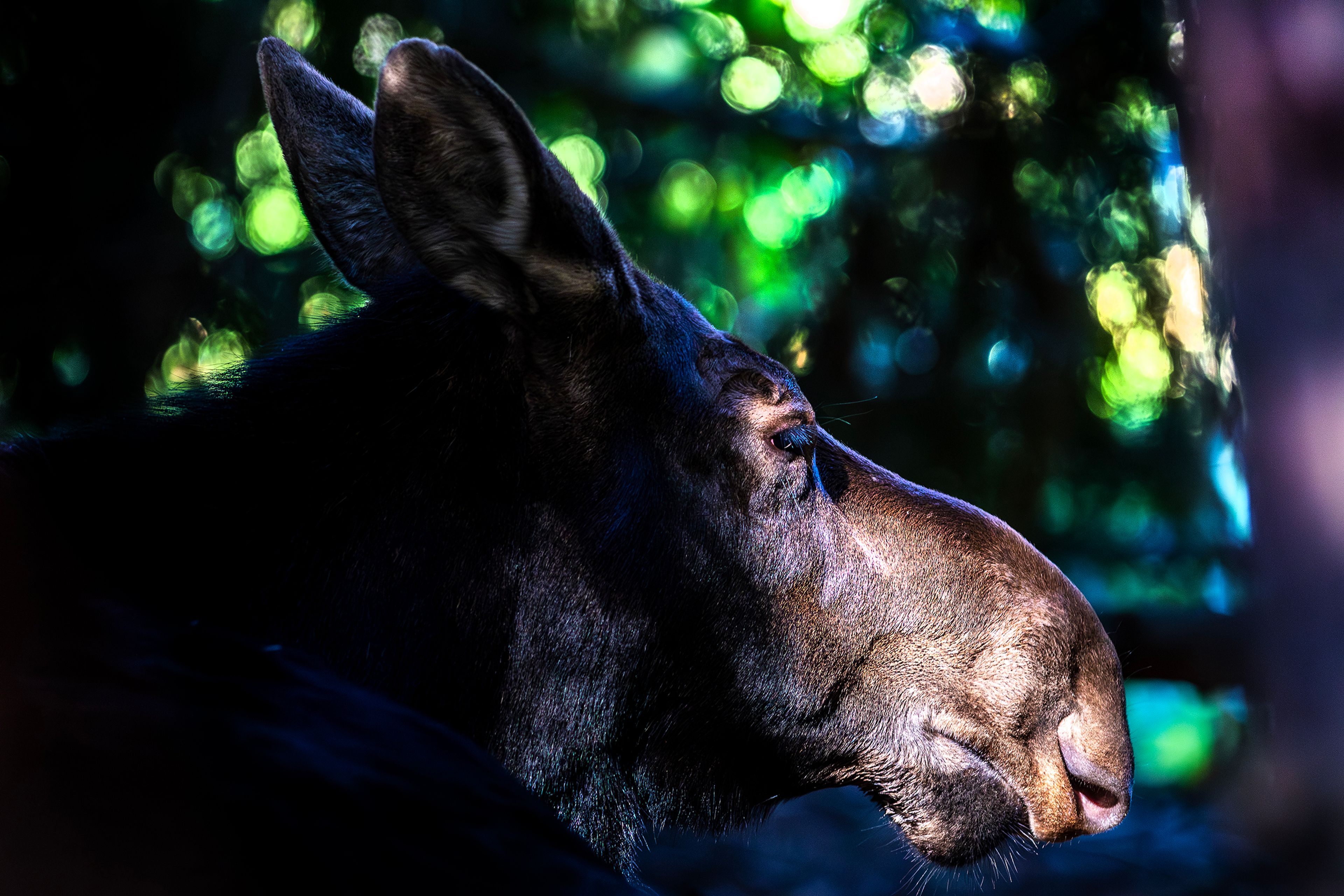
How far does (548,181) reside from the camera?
1.93m

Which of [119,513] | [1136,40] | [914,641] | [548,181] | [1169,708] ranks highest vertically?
[1136,40]

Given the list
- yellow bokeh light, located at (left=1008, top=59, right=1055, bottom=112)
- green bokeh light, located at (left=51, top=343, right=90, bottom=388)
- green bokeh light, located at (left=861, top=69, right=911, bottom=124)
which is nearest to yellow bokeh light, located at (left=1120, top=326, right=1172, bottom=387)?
yellow bokeh light, located at (left=1008, top=59, right=1055, bottom=112)

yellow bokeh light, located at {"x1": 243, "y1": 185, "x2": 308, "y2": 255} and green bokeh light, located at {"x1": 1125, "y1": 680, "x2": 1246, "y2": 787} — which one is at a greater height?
yellow bokeh light, located at {"x1": 243, "y1": 185, "x2": 308, "y2": 255}

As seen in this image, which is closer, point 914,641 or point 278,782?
point 278,782

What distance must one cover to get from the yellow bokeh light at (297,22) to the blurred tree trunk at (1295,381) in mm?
6424

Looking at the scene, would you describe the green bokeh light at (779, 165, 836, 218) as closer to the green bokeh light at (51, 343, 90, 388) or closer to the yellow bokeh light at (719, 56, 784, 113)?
the yellow bokeh light at (719, 56, 784, 113)

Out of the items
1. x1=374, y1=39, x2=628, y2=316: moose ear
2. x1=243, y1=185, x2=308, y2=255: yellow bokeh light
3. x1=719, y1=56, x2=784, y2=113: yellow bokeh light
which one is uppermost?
x1=374, y1=39, x2=628, y2=316: moose ear

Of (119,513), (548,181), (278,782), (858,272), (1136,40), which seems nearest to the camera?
(278,782)

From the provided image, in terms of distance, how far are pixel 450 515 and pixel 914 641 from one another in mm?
1107

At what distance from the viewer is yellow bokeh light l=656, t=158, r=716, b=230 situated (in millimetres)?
8945

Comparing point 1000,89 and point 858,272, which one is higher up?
point 1000,89

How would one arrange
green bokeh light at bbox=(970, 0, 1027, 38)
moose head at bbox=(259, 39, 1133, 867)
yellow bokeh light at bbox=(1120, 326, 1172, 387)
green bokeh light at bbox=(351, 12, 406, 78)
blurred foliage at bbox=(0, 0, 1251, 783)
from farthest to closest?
green bokeh light at bbox=(970, 0, 1027, 38)
yellow bokeh light at bbox=(1120, 326, 1172, 387)
green bokeh light at bbox=(351, 12, 406, 78)
blurred foliage at bbox=(0, 0, 1251, 783)
moose head at bbox=(259, 39, 1133, 867)

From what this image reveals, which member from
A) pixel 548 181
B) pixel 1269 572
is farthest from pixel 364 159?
pixel 1269 572

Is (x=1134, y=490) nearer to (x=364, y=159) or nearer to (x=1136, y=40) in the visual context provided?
(x=1136, y=40)
